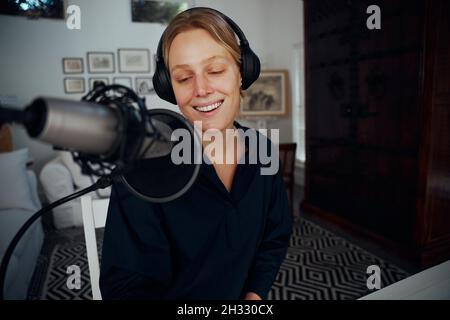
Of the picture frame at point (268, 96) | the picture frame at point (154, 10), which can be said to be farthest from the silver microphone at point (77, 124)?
the picture frame at point (268, 96)

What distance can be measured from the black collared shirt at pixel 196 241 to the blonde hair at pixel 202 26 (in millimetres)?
180

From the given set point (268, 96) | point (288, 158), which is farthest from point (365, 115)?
point (268, 96)

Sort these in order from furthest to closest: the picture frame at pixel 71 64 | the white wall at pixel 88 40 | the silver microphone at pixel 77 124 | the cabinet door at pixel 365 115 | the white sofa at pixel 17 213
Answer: the cabinet door at pixel 365 115 → the white sofa at pixel 17 213 → the picture frame at pixel 71 64 → the white wall at pixel 88 40 → the silver microphone at pixel 77 124

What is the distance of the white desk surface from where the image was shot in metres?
0.62

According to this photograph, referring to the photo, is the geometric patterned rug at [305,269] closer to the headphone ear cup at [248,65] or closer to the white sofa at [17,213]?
the white sofa at [17,213]

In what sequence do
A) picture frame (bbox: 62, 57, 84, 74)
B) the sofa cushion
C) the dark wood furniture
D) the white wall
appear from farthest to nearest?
the dark wood furniture → the sofa cushion → picture frame (bbox: 62, 57, 84, 74) → the white wall

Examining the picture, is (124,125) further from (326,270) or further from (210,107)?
(326,270)

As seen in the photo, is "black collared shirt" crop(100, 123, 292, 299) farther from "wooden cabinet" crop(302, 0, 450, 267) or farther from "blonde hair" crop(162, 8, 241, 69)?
"wooden cabinet" crop(302, 0, 450, 267)

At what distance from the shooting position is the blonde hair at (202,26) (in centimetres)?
39

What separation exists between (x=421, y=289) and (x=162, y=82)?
656 mm

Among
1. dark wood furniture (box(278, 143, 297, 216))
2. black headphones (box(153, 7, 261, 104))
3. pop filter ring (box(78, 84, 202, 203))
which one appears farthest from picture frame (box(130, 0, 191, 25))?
dark wood furniture (box(278, 143, 297, 216))

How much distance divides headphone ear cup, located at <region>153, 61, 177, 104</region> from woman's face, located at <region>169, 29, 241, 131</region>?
0.13 feet
